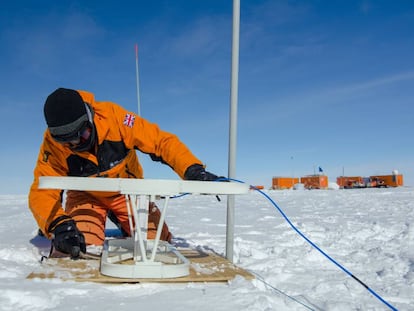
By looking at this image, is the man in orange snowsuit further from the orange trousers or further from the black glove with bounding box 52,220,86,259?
the orange trousers

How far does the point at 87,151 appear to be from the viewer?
263 cm

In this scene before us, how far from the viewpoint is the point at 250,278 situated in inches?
81.7

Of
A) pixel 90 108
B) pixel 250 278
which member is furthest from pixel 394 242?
pixel 90 108

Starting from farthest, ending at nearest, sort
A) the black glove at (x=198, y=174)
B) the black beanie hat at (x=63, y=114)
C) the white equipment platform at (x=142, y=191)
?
the black glove at (x=198, y=174)
the black beanie hat at (x=63, y=114)
the white equipment platform at (x=142, y=191)

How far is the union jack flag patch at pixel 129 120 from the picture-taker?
269cm

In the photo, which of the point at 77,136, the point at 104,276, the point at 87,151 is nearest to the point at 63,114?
the point at 77,136

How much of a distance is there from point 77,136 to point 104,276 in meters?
0.86

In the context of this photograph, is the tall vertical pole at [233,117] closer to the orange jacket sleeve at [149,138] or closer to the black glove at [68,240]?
the orange jacket sleeve at [149,138]

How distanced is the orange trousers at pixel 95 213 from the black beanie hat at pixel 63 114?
117cm

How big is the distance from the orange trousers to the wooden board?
2.52ft

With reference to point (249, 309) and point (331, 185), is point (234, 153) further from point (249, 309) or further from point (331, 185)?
point (331, 185)

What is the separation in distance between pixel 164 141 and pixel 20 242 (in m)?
1.75

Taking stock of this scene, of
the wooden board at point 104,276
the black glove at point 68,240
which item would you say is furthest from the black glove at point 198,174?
the black glove at point 68,240

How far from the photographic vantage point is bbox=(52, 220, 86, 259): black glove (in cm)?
242
